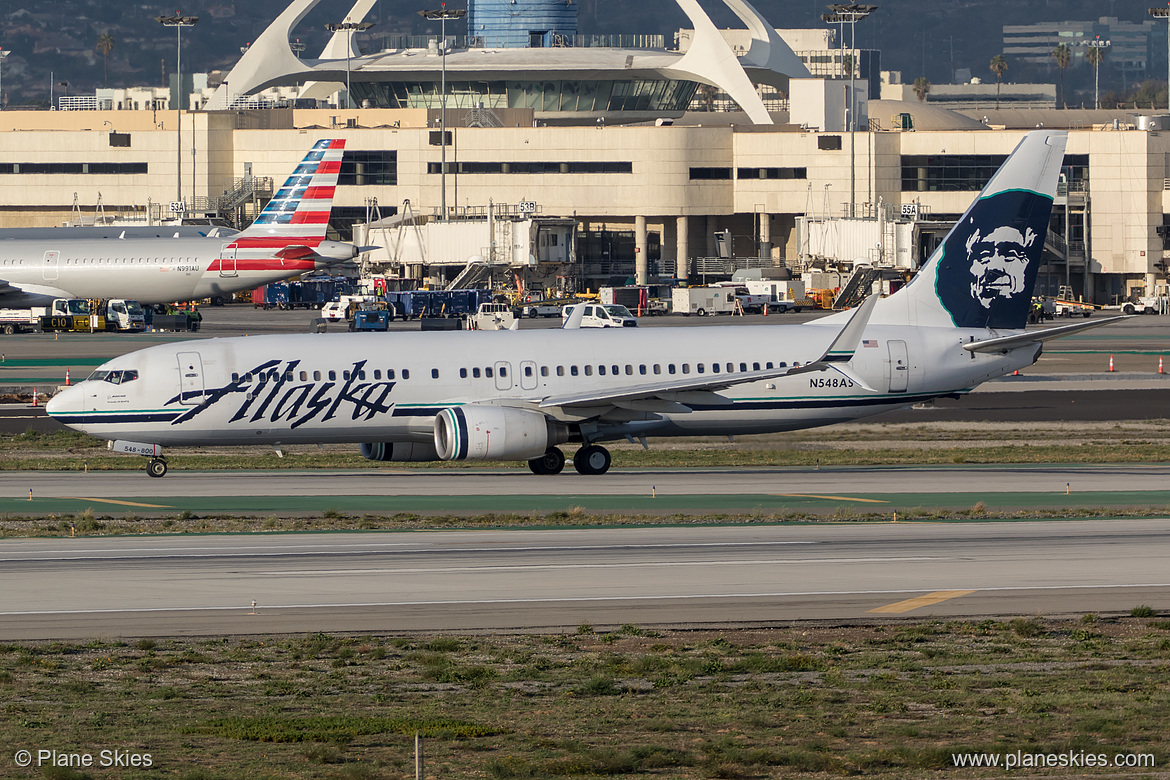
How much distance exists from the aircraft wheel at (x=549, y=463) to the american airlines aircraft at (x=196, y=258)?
2675 inches

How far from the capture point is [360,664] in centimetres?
2161

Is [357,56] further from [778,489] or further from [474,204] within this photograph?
[778,489]

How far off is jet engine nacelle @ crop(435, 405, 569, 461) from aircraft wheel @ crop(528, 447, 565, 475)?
5.30 ft

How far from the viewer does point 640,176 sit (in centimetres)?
15350

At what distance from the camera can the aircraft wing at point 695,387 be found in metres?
42.7

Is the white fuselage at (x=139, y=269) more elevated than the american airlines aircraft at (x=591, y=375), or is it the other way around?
the white fuselage at (x=139, y=269)

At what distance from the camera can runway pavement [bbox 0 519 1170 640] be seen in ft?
81.3

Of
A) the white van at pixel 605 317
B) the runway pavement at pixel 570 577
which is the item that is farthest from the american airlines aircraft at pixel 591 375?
the white van at pixel 605 317

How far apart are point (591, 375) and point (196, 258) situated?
72.3m

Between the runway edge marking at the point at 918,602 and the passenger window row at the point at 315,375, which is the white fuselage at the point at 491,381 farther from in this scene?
the runway edge marking at the point at 918,602

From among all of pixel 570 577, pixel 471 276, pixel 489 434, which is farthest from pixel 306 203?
pixel 570 577

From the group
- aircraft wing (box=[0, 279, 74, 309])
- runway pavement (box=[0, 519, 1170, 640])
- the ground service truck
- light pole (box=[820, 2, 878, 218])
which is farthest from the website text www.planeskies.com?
light pole (box=[820, 2, 878, 218])

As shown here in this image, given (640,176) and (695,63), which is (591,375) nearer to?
(640,176)

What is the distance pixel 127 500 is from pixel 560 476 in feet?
38.4
